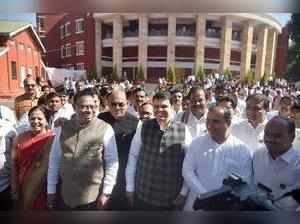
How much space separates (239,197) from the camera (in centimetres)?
148

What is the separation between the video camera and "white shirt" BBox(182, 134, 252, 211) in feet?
1.05

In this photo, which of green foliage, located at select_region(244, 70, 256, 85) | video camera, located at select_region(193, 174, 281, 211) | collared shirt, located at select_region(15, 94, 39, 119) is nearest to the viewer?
video camera, located at select_region(193, 174, 281, 211)

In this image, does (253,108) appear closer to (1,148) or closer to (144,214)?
(144,214)

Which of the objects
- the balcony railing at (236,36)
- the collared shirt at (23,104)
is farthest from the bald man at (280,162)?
the balcony railing at (236,36)

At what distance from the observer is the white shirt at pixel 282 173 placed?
1.70m

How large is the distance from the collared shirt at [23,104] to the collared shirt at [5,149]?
1.01 m

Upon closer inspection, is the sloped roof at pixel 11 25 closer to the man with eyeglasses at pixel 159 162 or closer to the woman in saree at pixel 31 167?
the woman in saree at pixel 31 167

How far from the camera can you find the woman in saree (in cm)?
232

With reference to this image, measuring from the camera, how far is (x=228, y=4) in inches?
58.9

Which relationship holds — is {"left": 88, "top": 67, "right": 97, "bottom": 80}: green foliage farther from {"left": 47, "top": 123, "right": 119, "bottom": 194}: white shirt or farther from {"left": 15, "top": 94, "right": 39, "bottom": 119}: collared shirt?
{"left": 47, "top": 123, "right": 119, "bottom": 194}: white shirt

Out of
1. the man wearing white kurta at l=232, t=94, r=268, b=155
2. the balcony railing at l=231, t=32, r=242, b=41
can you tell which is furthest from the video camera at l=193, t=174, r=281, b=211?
the balcony railing at l=231, t=32, r=242, b=41

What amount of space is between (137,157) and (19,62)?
2.71 metres

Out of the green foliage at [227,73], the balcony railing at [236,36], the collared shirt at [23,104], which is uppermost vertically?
the balcony railing at [236,36]

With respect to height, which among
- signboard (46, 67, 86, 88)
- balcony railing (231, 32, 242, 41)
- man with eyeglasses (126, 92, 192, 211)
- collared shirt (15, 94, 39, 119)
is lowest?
man with eyeglasses (126, 92, 192, 211)
